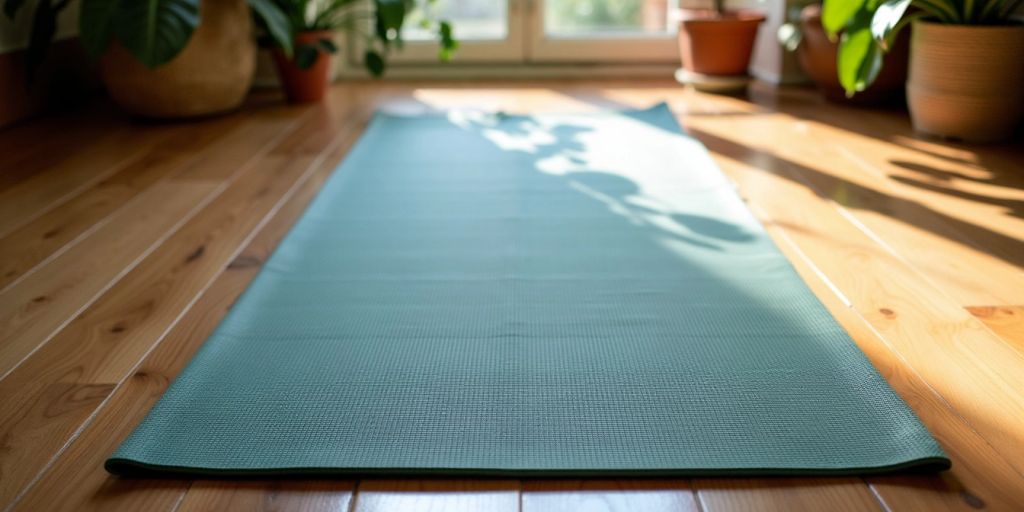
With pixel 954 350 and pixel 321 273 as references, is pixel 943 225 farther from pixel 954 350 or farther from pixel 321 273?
pixel 321 273

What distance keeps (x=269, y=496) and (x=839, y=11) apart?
2010 mm

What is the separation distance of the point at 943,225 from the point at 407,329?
1074 mm

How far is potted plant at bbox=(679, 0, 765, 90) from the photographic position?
3.09 m

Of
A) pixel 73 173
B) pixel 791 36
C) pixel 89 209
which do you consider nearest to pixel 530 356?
pixel 89 209

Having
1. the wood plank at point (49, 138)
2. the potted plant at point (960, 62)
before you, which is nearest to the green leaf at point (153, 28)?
the wood plank at point (49, 138)

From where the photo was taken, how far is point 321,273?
5.14ft

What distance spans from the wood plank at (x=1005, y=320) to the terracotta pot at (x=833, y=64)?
1.65 m

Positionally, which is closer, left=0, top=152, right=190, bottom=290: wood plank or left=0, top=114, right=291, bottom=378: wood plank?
left=0, top=114, right=291, bottom=378: wood plank

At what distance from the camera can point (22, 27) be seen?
2873 mm

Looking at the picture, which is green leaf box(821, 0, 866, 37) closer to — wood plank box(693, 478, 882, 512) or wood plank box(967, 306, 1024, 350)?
wood plank box(967, 306, 1024, 350)

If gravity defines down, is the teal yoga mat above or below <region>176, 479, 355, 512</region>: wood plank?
above

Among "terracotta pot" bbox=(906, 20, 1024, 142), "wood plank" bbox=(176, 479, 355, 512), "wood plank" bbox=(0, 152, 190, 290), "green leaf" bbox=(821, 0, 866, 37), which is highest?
"green leaf" bbox=(821, 0, 866, 37)

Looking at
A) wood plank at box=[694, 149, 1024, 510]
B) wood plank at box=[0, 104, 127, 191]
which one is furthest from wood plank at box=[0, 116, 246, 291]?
wood plank at box=[694, 149, 1024, 510]

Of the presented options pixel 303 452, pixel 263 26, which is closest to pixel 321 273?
pixel 303 452
